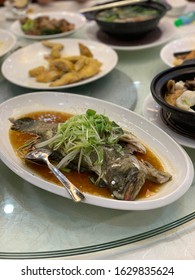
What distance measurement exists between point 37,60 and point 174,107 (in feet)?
3.22

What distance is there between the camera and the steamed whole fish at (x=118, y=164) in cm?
97

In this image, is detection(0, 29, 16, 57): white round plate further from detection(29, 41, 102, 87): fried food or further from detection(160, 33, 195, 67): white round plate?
detection(160, 33, 195, 67): white round plate

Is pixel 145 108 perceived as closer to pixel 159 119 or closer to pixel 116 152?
pixel 159 119

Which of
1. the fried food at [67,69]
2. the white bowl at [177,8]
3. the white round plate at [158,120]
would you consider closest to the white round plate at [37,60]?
the fried food at [67,69]

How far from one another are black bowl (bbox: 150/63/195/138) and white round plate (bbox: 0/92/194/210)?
0.08 metres

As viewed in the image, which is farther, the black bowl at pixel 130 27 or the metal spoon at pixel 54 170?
the black bowl at pixel 130 27

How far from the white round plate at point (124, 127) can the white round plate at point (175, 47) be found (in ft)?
1.77

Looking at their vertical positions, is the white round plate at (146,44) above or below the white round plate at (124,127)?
below

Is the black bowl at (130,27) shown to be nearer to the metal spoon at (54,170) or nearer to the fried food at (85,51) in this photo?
the fried food at (85,51)

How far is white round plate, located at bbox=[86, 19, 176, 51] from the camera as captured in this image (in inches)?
75.9

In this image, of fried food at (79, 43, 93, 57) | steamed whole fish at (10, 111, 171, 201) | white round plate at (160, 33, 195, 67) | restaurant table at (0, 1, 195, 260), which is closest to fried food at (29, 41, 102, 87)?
fried food at (79, 43, 93, 57)

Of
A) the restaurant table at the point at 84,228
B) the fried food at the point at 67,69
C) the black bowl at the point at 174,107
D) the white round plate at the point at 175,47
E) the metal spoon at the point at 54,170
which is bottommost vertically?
the restaurant table at the point at 84,228
